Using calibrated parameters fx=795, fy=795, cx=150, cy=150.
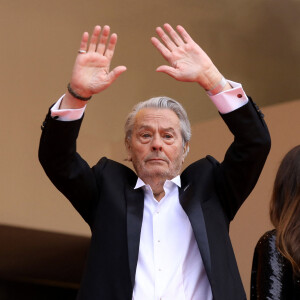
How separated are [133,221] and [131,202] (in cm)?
8

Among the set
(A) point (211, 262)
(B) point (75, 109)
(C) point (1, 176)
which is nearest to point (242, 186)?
(A) point (211, 262)

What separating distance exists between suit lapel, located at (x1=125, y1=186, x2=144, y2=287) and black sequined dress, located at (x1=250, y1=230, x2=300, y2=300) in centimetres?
45

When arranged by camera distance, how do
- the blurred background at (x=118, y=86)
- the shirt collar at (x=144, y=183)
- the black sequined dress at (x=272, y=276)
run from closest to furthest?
the black sequined dress at (x=272, y=276)
the shirt collar at (x=144, y=183)
the blurred background at (x=118, y=86)

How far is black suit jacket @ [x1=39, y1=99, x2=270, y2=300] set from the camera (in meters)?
2.20

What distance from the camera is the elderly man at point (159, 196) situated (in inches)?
86.8

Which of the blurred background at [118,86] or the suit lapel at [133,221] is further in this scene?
the blurred background at [118,86]

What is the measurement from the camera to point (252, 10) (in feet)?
18.8

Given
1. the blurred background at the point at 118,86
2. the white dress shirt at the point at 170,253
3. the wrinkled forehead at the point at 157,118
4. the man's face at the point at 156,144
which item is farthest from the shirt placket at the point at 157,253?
the blurred background at the point at 118,86

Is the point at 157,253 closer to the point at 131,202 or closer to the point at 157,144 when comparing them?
the point at 131,202

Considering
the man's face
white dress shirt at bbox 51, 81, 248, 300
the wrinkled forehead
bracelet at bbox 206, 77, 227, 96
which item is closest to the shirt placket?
white dress shirt at bbox 51, 81, 248, 300

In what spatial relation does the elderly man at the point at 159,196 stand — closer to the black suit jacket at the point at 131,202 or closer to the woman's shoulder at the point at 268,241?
the black suit jacket at the point at 131,202

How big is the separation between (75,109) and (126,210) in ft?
1.07

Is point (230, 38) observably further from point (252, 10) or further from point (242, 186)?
point (242, 186)

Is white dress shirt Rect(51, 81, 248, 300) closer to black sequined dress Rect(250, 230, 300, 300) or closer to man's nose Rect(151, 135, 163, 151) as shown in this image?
man's nose Rect(151, 135, 163, 151)
